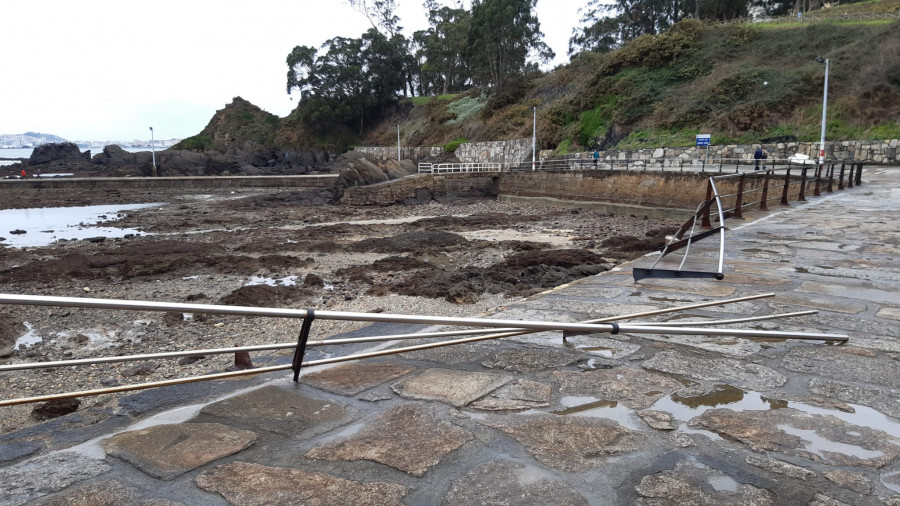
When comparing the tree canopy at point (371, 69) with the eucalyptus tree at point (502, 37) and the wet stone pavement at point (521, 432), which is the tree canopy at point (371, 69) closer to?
the eucalyptus tree at point (502, 37)

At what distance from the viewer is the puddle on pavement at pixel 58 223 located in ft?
57.0

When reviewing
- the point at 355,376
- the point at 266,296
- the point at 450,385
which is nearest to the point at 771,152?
the point at 266,296

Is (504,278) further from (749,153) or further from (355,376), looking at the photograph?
(749,153)

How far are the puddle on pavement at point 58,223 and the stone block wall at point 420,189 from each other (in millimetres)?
10262

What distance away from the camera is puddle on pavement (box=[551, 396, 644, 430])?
2.39 m

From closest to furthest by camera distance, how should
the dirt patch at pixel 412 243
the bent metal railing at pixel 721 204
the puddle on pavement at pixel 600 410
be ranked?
the puddle on pavement at pixel 600 410 < the bent metal railing at pixel 721 204 < the dirt patch at pixel 412 243

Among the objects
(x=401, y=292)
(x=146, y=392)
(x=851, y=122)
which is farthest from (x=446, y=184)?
(x=146, y=392)

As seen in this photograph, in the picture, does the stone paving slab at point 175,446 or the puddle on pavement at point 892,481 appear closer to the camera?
the puddle on pavement at point 892,481

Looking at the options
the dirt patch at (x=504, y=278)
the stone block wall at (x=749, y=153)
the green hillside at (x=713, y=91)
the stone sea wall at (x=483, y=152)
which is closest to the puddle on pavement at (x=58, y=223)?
the dirt patch at (x=504, y=278)

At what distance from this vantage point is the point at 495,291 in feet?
31.6

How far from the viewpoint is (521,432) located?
7.46 feet

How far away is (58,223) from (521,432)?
2411 centimetres

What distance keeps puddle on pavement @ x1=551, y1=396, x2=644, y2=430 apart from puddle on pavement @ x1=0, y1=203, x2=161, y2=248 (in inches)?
699

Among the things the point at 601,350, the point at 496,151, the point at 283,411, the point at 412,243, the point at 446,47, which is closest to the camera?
the point at 283,411
